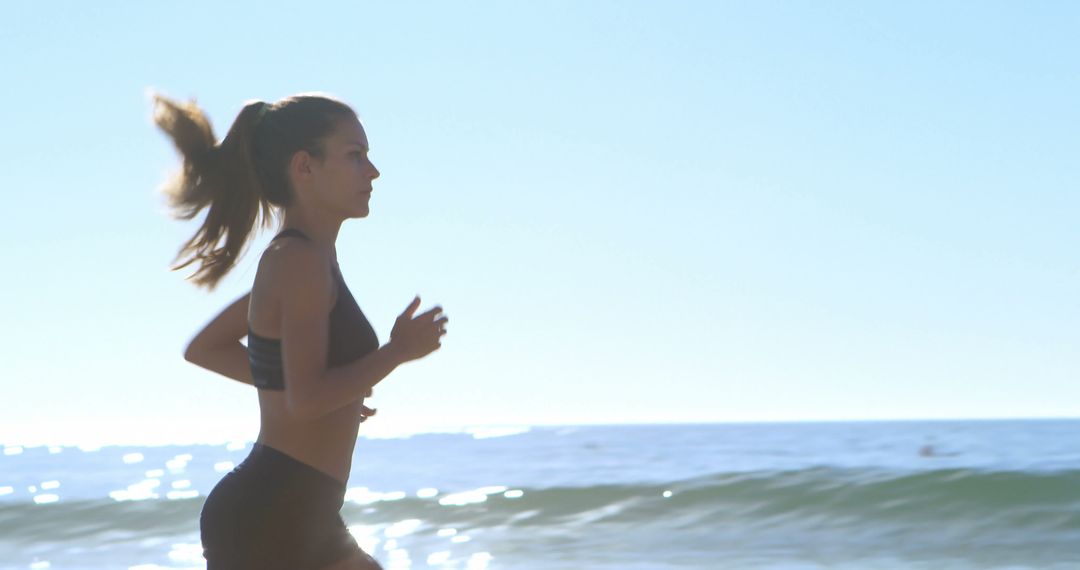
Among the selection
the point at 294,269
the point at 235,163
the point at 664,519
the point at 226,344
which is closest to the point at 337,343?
the point at 294,269

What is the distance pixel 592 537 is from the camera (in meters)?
11.6

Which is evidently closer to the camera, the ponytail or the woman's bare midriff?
the woman's bare midriff

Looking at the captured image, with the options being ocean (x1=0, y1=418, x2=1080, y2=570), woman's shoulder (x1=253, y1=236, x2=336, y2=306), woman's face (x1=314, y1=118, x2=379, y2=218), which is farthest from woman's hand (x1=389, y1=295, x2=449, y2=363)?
ocean (x1=0, y1=418, x2=1080, y2=570)

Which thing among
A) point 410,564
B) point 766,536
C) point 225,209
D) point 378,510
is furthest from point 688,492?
point 225,209

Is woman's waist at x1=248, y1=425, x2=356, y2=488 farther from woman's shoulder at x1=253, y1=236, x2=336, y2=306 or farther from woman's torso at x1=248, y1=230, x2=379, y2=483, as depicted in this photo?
woman's shoulder at x1=253, y1=236, x2=336, y2=306

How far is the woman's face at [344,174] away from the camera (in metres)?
2.33

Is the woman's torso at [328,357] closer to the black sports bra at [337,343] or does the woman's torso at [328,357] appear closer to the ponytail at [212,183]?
the black sports bra at [337,343]

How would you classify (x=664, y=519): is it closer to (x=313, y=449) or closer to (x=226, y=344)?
(x=226, y=344)

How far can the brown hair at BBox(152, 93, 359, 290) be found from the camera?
A: 2352 millimetres

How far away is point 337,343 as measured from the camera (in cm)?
223

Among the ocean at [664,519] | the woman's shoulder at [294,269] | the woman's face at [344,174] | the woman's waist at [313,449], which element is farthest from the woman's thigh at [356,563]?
the ocean at [664,519]

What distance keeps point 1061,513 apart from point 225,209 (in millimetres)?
10881

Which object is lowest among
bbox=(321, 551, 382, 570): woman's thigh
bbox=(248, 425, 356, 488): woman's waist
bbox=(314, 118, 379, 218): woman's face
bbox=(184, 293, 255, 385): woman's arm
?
bbox=(321, 551, 382, 570): woman's thigh

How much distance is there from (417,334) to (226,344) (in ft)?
2.21
